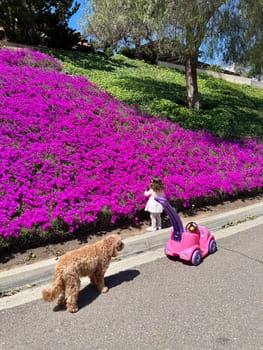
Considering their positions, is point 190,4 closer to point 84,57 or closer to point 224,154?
point 224,154

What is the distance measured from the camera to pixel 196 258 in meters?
4.43

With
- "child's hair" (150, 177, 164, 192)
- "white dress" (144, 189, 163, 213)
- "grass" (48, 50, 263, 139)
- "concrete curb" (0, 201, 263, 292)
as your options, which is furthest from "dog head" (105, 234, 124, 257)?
"grass" (48, 50, 263, 139)

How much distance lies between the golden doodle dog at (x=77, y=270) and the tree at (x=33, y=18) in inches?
611

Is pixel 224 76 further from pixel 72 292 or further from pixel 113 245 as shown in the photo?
pixel 72 292

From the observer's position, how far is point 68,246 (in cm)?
468

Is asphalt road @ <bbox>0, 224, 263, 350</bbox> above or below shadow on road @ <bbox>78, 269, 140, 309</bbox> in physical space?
above

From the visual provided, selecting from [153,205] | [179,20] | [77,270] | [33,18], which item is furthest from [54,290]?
[33,18]

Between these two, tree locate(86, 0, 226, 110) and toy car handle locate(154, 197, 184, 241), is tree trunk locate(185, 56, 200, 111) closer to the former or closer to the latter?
tree locate(86, 0, 226, 110)

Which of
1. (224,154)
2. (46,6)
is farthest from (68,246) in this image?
(46,6)

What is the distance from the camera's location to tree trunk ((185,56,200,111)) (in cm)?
1158

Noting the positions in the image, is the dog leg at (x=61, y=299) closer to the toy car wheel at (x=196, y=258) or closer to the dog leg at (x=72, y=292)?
the dog leg at (x=72, y=292)

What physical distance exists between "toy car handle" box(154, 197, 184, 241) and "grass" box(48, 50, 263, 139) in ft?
18.3

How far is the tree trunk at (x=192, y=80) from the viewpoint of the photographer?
38.0 ft

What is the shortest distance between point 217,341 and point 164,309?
2.11ft
